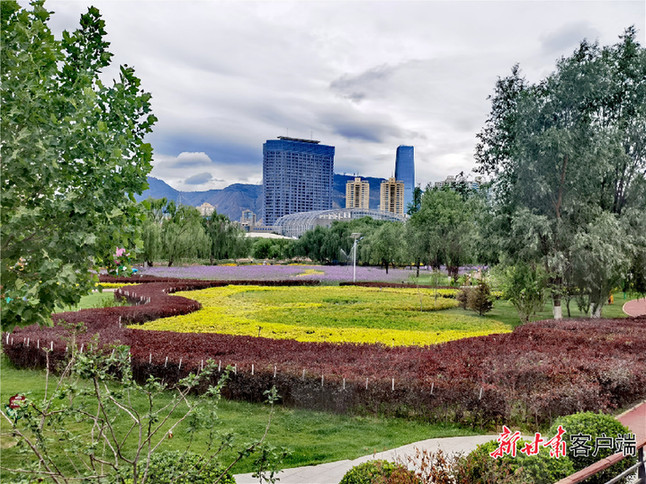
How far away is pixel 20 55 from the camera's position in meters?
2.71

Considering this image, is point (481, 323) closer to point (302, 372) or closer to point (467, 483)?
point (302, 372)

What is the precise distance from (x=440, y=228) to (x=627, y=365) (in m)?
23.9

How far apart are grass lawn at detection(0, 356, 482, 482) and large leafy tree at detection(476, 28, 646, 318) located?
9.96 meters

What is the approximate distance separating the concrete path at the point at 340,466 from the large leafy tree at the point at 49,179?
2.75 metres

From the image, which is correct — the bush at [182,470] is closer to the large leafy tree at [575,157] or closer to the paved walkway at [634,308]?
the large leafy tree at [575,157]

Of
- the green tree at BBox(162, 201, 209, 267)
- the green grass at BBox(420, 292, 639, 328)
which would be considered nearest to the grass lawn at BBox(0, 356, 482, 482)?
the green grass at BBox(420, 292, 639, 328)

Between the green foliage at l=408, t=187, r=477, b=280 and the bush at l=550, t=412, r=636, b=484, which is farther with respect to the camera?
the green foliage at l=408, t=187, r=477, b=280

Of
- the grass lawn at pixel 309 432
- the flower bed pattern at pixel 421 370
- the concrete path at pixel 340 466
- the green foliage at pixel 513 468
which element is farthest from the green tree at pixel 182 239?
the green foliage at pixel 513 468

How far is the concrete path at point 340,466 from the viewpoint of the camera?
4.67m

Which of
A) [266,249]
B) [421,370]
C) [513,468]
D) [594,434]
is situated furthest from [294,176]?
[513,468]

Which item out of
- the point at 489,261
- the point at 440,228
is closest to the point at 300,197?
the point at 440,228

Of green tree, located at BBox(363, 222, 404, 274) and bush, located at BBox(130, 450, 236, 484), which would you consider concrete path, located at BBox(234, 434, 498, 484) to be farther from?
green tree, located at BBox(363, 222, 404, 274)

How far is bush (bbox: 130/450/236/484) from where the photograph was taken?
Result: 2.97 m

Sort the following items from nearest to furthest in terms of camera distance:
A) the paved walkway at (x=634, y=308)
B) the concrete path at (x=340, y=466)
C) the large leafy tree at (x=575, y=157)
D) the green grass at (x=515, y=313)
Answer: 1. the concrete path at (x=340, y=466)
2. the large leafy tree at (x=575, y=157)
3. the green grass at (x=515, y=313)
4. the paved walkway at (x=634, y=308)
